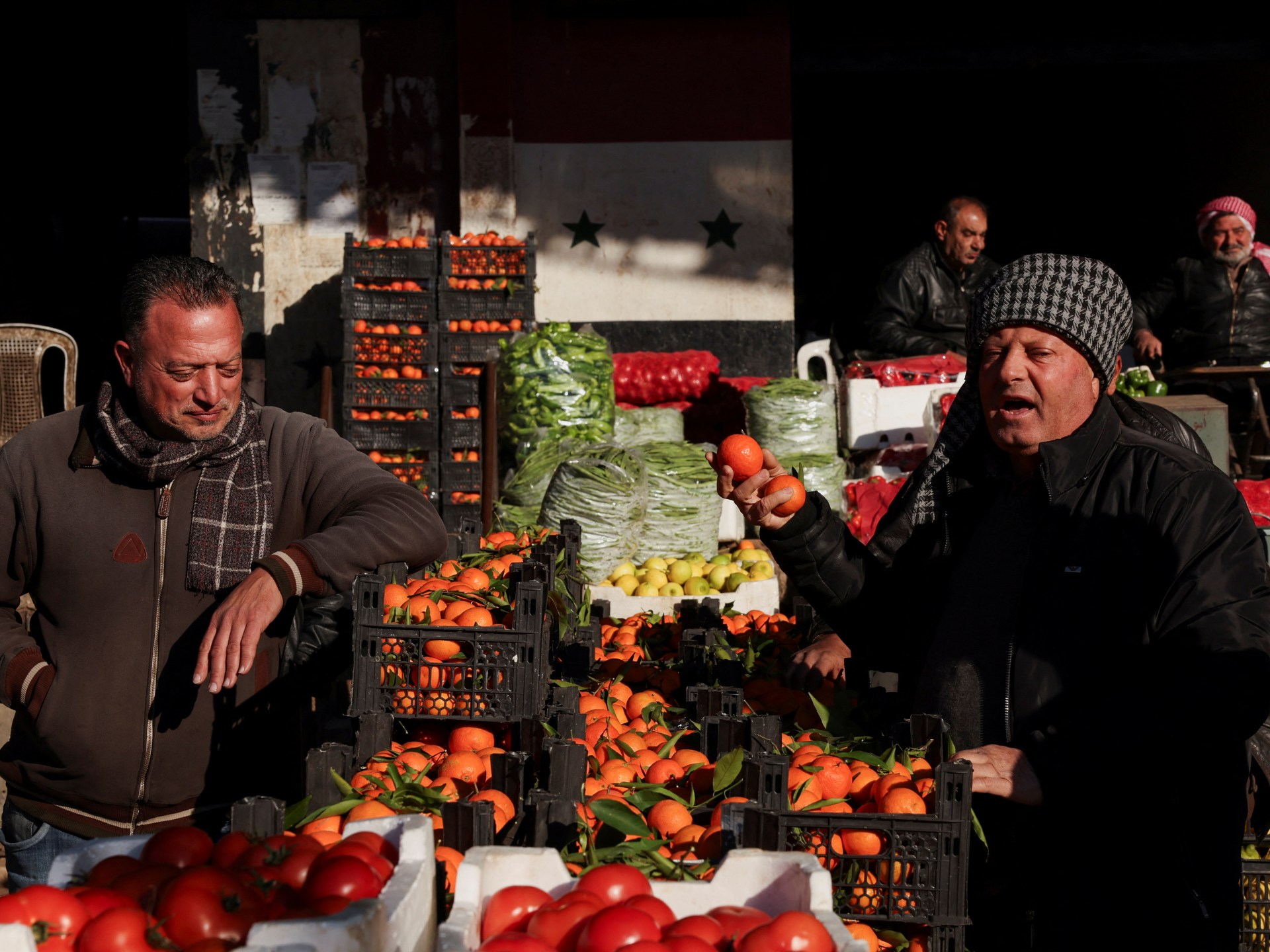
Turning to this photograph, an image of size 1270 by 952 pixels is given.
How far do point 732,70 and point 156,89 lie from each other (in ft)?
28.4

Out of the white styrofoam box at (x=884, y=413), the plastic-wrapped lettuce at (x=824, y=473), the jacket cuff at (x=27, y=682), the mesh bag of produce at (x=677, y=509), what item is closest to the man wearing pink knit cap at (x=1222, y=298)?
the white styrofoam box at (x=884, y=413)

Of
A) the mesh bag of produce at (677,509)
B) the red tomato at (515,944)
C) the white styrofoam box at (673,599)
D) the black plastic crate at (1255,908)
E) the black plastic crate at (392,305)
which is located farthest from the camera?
the black plastic crate at (392,305)

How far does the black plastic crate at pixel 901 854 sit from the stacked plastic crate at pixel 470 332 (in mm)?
5930

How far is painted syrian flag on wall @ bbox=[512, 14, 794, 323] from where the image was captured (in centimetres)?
865

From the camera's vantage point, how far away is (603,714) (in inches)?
107

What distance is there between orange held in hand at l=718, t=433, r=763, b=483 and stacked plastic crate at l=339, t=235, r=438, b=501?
5.22 m

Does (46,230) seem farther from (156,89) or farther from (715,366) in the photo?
(715,366)

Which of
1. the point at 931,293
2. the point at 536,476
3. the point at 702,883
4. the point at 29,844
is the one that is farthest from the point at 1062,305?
the point at 931,293

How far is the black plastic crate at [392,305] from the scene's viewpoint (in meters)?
7.77

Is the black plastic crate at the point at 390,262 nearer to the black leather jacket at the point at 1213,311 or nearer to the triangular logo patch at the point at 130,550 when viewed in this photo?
the black leather jacket at the point at 1213,311

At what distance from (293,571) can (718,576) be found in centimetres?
337

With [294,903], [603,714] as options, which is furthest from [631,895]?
[603,714]

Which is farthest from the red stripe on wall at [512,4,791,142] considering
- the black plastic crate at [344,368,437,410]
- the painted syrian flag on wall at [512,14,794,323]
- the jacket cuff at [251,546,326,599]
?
the jacket cuff at [251,546,326,599]

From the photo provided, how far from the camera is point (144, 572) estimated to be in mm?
2510
